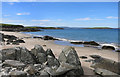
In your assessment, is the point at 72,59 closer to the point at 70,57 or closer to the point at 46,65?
the point at 70,57

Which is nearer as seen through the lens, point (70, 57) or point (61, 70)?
point (61, 70)

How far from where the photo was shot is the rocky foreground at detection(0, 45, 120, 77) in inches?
235

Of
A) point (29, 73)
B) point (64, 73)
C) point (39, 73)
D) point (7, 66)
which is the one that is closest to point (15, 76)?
point (29, 73)

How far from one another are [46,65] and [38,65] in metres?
0.49

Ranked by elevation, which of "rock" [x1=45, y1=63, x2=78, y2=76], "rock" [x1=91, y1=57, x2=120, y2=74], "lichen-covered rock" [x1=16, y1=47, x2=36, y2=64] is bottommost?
"rock" [x1=91, y1=57, x2=120, y2=74]

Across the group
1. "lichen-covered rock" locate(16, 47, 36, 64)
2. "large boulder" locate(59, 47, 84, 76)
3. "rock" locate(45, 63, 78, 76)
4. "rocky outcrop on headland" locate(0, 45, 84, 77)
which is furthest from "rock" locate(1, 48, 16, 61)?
"large boulder" locate(59, 47, 84, 76)

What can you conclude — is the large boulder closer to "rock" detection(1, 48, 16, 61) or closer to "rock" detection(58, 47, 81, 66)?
"rock" detection(58, 47, 81, 66)

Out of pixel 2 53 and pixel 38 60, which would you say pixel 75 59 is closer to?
pixel 38 60

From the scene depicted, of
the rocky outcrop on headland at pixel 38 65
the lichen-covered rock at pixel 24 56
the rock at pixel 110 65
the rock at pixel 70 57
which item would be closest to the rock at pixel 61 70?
the rocky outcrop on headland at pixel 38 65

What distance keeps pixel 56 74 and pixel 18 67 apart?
208 cm

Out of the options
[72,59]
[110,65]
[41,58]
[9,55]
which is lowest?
[110,65]

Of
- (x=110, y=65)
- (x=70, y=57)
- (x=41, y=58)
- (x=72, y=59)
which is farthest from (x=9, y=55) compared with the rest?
(x=110, y=65)

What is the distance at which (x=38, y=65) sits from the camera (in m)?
6.94

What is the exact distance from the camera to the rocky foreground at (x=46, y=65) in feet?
19.5
